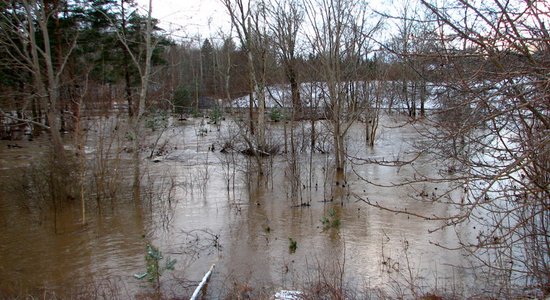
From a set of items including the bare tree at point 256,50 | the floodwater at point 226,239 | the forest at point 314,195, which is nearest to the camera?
the forest at point 314,195

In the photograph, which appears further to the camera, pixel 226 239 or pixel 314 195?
pixel 314 195

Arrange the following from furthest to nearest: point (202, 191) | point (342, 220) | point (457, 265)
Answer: point (202, 191)
point (342, 220)
point (457, 265)

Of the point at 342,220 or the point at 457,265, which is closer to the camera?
the point at 457,265

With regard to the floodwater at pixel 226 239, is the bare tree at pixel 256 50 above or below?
above

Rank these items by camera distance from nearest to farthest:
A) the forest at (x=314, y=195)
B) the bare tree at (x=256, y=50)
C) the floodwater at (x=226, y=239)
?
the forest at (x=314, y=195)
the floodwater at (x=226, y=239)
the bare tree at (x=256, y=50)

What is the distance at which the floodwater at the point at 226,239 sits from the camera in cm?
718

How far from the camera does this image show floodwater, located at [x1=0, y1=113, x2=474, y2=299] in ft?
23.6

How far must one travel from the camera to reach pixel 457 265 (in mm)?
7590

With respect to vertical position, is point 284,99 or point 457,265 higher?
point 284,99

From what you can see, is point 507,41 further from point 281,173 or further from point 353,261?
point 281,173

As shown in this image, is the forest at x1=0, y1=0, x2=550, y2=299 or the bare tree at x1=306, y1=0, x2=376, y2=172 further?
the bare tree at x1=306, y1=0, x2=376, y2=172

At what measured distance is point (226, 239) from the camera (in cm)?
938

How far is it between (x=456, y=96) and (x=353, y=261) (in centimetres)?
453

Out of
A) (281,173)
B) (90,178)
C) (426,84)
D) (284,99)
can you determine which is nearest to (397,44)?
(426,84)
